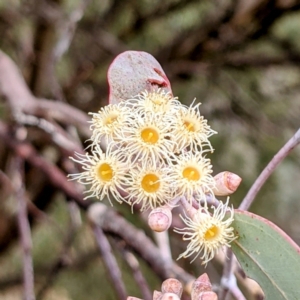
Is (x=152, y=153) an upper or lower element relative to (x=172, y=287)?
upper

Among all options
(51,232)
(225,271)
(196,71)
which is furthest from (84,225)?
(225,271)

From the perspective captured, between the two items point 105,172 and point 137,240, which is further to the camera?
point 137,240

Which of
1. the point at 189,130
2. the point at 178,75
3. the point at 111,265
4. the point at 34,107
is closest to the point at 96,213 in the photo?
the point at 111,265

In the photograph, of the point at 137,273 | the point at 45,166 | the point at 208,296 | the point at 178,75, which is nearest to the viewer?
the point at 208,296

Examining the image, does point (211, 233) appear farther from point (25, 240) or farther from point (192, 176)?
point (25, 240)

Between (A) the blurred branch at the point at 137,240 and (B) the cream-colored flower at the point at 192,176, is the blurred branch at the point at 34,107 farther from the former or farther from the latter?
(B) the cream-colored flower at the point at 192,176

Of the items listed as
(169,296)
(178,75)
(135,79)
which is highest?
(178,75)
